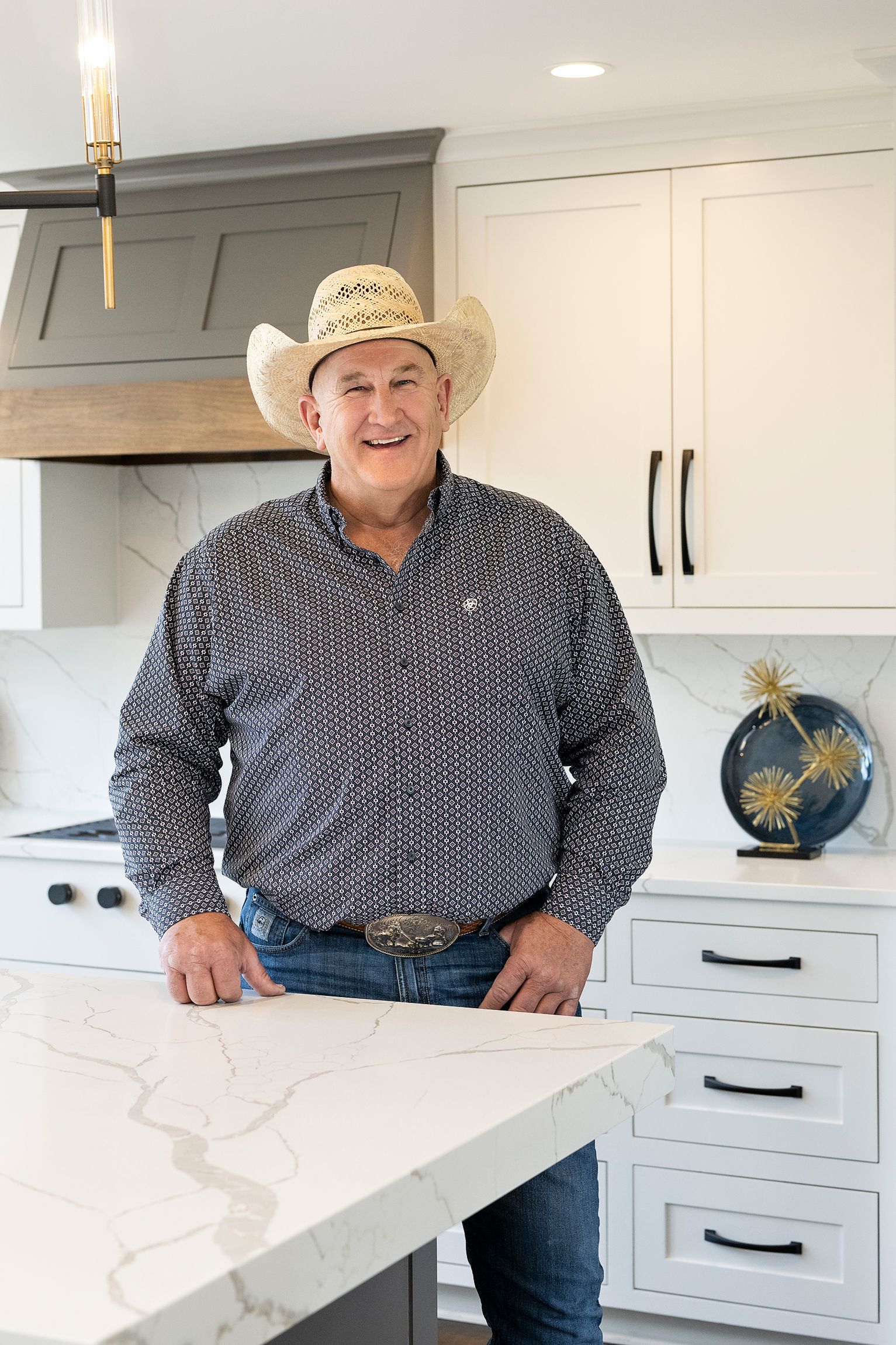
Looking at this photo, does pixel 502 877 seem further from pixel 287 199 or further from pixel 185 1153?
pixel 287 199

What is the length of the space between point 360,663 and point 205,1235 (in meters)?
1.01

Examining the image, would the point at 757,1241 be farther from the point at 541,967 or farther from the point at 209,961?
the point at 209,961

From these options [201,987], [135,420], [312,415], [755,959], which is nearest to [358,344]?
[312,415]

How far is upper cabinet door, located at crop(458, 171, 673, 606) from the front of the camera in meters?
2.91

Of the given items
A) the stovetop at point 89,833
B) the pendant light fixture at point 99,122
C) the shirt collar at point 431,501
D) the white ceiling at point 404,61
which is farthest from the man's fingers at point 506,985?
the white ceiling at point 404,61

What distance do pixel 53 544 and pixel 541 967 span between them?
206 centimetres

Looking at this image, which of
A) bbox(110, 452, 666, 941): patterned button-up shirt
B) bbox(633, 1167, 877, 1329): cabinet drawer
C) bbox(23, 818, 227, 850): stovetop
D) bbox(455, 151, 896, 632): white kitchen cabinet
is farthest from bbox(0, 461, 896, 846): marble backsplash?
bbox(110, 452, 666, 941): patterned button-up shirt

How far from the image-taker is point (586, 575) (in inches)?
75.7

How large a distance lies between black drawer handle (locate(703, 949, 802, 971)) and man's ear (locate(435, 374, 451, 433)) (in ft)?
4.01

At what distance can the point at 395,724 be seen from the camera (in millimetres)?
1780

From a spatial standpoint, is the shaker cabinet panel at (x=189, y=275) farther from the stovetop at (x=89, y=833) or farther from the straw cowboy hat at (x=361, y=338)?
the stovetop at (x=89, y=833)

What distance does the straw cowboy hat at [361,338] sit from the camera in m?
1.92

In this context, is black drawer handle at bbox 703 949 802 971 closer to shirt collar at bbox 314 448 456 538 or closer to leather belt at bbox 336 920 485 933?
leather belt at bbox 336 920 485 933

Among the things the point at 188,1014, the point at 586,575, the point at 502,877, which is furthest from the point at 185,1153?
the point at 586,575
